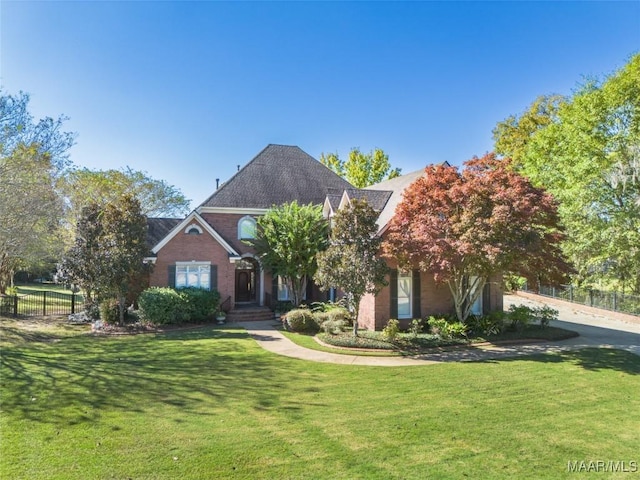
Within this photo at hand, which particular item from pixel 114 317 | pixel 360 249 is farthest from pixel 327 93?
pixel 114 317

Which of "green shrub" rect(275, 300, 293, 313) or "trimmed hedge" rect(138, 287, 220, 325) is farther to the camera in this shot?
"green shrub" rect(275, 300, 293, 313)

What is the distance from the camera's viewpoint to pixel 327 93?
70.7 feet

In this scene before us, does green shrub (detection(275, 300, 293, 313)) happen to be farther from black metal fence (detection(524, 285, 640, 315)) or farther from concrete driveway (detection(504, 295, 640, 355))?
black metal fence (detection(524, 285, 640, 315))

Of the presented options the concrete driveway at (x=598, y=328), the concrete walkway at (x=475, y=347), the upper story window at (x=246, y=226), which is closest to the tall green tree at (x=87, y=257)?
the concrete walkway at (x=475, y=347)

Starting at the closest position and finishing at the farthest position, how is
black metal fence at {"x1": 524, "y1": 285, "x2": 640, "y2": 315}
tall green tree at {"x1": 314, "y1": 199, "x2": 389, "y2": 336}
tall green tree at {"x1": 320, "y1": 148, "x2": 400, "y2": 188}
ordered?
1. tall green tree at {"x1": 314, "y1": 199, "x2": 389, "y2": 336}
2. black metal fence at {"x1": 524, "y1": 285, "x2": 640, "y2": 315}
3. tall green tree at {"x1": 320, "y1": 148, "x2": 400, "y2": 188}

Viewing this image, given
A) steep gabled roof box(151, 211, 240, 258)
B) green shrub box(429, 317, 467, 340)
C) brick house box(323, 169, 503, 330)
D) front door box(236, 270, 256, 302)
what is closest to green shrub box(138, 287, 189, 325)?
steep gabled roof box(151, 211, 240, 258)

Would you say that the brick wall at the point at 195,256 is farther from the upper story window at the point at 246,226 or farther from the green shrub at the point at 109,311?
the upper story window at the point at 246,226

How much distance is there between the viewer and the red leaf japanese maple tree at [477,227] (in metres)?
13.1

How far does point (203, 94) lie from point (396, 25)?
9.99m

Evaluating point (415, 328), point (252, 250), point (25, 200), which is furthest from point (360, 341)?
point (25, 200)

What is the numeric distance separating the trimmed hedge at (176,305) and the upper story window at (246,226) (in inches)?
224

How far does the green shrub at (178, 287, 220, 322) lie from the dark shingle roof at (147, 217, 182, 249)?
5.06 m

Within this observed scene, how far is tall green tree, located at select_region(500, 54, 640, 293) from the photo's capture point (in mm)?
22172

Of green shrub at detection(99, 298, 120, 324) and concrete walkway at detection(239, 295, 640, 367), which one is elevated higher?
green shrub at detection(99, 298, 120, 324)
